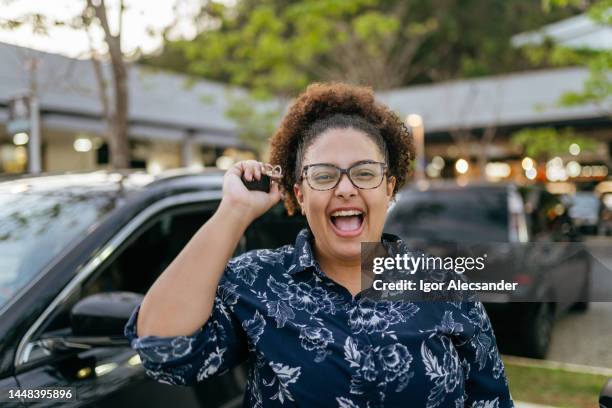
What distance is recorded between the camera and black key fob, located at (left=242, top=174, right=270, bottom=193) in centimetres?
176

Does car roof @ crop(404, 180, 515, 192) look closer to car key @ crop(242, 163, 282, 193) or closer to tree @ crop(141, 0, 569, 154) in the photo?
tree @ crop(141, 0, 569, 154)

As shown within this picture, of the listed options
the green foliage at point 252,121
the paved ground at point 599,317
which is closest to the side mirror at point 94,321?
the paved ground at point 599,317

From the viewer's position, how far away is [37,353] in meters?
2.07

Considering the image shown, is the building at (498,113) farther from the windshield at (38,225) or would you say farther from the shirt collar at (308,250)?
the shirt collar at (308,250)

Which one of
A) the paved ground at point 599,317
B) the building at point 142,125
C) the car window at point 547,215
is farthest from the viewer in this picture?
the building at point 142,125

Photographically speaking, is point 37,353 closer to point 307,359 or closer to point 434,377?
point 307,359

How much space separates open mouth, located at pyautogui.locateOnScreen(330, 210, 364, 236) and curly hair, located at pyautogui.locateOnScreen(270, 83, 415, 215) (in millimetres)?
268

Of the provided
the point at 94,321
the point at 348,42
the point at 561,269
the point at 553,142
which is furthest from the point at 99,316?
the point at 348,42

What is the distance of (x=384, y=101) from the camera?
1812 cm

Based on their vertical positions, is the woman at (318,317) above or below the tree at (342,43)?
below

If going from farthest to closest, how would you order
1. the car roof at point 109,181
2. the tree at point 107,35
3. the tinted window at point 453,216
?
the tinted window at point 453,216
the tree at point 107,35
the car roof at point 109,181

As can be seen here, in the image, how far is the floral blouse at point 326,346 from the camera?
164cm

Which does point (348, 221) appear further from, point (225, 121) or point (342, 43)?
point (225, 121)

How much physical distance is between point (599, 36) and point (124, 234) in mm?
10537
